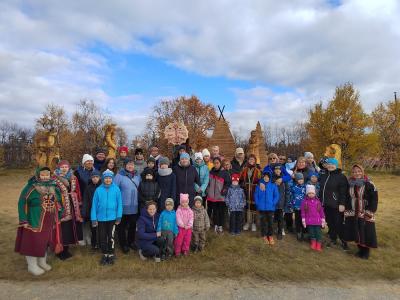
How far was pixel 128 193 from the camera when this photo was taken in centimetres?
545

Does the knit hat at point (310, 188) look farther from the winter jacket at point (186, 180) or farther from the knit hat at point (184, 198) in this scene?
the knit hat at point (184, 198)

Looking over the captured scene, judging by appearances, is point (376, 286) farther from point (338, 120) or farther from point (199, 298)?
point (338, 120)

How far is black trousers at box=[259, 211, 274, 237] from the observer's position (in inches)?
243

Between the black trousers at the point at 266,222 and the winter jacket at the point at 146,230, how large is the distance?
223cm

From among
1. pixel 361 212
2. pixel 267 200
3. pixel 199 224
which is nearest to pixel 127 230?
pixel 199 224

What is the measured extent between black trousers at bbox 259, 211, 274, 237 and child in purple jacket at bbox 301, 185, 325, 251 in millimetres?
601

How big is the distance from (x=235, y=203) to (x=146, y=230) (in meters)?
1.87

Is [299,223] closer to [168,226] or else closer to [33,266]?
[168,226]

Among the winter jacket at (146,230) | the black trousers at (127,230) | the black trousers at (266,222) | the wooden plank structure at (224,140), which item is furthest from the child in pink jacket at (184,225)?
the wooden plank structure at (224,140)

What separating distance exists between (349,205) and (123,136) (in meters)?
39.1

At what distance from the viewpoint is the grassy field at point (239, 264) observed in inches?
191

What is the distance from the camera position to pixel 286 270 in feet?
16.7

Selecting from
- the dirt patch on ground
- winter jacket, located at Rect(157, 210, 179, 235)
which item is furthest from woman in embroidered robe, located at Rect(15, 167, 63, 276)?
winter jacket, located at Rect(157, 210, 179, 235)

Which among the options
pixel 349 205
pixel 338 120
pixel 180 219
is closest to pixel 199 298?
pixel 180 219
